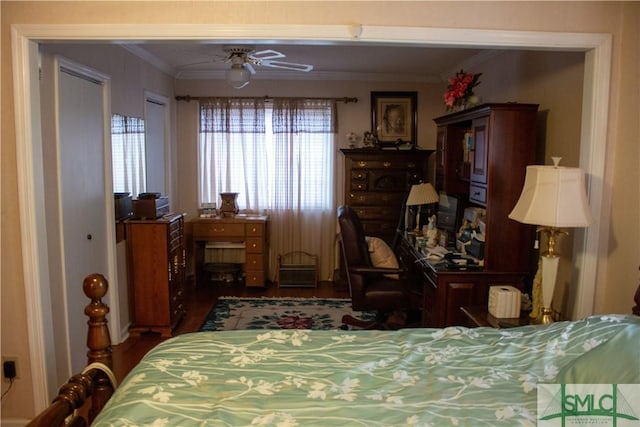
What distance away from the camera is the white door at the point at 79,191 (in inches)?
121

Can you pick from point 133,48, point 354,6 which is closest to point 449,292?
point 354,6

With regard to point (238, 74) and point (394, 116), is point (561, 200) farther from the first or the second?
point (394, 116)

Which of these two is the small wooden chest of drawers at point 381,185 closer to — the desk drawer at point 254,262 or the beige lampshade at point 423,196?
the beige lampshade at point 423,196

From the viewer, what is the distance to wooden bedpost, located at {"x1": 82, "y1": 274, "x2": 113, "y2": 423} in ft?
5.24

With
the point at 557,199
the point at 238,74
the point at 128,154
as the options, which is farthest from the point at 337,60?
the point at 557,199

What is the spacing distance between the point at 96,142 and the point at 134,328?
1554mm

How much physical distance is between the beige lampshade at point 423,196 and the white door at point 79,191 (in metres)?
2.64

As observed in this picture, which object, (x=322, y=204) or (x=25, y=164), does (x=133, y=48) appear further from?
(x=322, y=204)

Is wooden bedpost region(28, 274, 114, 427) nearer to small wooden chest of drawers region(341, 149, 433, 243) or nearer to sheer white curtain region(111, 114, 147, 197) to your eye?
sheer white curtain region(111, 114, 147, 197)

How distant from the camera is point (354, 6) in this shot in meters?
2.35

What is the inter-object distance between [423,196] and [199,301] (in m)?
2.53

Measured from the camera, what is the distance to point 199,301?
16.6ft

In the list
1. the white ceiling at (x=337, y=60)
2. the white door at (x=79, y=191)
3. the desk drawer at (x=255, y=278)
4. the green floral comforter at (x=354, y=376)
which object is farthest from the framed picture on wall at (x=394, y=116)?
the green floral comforter at (x=354, y=376)

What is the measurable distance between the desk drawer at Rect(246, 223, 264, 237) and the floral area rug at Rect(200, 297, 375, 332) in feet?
2.39
